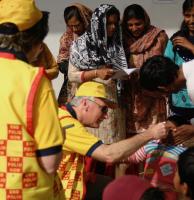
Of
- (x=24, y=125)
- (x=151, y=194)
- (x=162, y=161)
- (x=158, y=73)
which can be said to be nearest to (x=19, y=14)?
(x=24, y=125)

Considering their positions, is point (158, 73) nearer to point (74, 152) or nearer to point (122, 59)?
point (74, 152)

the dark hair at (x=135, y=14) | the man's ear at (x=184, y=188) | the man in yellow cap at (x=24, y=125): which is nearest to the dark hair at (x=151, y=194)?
the man's ear at (x=184, y=188)

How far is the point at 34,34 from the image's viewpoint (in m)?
2.36

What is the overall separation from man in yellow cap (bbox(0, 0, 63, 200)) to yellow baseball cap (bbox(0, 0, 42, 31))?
8cm

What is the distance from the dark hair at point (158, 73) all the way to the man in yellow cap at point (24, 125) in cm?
101

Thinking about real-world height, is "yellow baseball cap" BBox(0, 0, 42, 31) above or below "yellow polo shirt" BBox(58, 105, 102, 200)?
above

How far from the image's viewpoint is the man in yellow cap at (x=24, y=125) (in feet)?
6.98

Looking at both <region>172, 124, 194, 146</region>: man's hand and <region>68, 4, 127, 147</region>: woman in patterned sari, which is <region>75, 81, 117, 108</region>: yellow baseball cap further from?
<region>68, 4, 127, 147</region>: woman in patterned sari

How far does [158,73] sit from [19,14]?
0.96m

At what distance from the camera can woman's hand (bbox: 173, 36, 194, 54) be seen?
385 cm

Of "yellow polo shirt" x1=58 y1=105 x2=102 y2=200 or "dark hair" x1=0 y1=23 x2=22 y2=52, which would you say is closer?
"dark hair" x1=0 y1=23 x2=22 y2=52

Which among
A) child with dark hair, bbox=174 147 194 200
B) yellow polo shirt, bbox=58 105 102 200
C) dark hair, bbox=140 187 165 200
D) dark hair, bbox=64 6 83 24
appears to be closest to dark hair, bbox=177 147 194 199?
child with dark hair, bbox=174 147 194 200

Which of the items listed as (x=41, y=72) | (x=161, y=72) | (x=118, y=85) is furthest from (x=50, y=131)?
(x=118, y=85)

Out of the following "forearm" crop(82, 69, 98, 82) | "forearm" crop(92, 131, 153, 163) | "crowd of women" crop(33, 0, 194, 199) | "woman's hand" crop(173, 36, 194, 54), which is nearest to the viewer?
"forearm" crop(92, 131, 153, 163)
